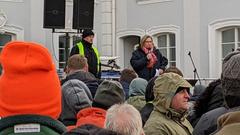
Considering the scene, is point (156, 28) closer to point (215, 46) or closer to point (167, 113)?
point (215, 46)

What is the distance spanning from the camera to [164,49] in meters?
18.2

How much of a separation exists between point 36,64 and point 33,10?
14.9m

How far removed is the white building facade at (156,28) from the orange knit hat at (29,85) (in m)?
13.4

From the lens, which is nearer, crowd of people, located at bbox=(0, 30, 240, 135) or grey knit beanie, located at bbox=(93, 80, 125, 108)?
crowd of people, located at bbox=(0, 30, 240, 135)

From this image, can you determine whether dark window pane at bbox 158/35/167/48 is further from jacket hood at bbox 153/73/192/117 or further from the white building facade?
jacket hood at bbox 153/73/192/117

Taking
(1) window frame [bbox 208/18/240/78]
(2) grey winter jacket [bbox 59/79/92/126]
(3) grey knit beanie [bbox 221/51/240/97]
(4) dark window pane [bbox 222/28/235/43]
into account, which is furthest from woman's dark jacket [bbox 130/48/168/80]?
(3) grey knit beanie [bbox 221/51/240/97]

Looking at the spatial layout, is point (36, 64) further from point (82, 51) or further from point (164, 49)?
point (164, 49)

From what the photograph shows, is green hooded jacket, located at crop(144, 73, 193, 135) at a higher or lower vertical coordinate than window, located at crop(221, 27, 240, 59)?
lower

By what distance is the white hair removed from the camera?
2947 mm

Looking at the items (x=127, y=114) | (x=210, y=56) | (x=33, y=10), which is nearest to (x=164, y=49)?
(x=210, y=56)

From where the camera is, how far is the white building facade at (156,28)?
54.1 ft

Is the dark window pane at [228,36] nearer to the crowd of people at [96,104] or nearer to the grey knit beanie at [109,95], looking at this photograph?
the crowd of people at [96,104]

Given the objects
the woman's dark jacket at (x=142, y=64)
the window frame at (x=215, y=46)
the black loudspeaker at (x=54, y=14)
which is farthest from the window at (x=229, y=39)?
the woman's dark jacket at (x=142, y=64)

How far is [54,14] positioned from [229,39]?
522 cm
